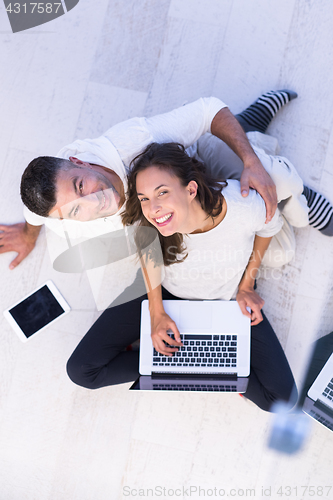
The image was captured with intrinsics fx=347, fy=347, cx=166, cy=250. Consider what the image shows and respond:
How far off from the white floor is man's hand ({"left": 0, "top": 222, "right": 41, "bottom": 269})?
43mm

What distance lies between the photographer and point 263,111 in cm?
149

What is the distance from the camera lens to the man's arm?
1180mm

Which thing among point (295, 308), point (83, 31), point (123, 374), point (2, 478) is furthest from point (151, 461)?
point (83, 31)

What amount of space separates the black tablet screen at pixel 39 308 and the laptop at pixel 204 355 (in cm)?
50

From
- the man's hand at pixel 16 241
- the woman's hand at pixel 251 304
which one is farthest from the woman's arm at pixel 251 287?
the man's hand at pixel 16 241

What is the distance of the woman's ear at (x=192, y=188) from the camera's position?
1.10 meters

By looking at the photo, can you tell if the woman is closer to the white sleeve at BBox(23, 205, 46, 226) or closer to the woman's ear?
the woman's ear

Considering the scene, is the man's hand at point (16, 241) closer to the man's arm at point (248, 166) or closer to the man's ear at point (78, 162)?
the man's ear at point (78, 162)

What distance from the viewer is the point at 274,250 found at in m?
1.42

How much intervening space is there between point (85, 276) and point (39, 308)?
0.25m

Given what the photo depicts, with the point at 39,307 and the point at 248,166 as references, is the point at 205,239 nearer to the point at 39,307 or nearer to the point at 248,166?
the point at 248,166

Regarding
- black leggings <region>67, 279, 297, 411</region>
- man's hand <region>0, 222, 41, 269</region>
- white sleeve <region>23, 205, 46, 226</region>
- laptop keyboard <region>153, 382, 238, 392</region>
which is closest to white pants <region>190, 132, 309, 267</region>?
black leggings <region>67, 279, 297, 411</region>

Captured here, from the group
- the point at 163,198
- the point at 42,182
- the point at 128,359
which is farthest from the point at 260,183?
the point at 128,359

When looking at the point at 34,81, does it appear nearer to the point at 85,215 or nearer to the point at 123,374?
the point at 85,215
